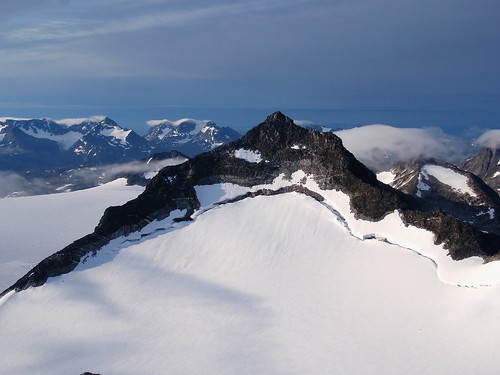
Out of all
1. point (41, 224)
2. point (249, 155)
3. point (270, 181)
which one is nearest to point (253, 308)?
point (270, 181)

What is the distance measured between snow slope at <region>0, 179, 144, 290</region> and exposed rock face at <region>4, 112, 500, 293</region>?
2825 cm

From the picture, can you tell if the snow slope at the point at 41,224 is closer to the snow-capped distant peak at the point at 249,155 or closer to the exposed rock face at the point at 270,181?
the exposed rock face at the point at 270,181

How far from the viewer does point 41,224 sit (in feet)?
490

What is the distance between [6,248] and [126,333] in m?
71.5

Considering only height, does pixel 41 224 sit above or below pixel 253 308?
below

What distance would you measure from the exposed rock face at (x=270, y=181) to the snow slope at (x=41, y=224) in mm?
28252

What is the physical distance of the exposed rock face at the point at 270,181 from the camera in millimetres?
80000

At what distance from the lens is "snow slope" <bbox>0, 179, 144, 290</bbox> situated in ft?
386

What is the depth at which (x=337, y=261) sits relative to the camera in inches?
3076

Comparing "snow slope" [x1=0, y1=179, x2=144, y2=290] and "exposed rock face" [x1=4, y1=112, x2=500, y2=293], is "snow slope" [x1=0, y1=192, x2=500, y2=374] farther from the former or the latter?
"snow slope" [x1=0, y1=179, x2=144, y2=290]

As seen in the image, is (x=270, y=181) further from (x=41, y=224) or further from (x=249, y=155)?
(x=41, y=224)

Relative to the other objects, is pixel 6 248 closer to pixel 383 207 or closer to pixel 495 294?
pixel 383 207

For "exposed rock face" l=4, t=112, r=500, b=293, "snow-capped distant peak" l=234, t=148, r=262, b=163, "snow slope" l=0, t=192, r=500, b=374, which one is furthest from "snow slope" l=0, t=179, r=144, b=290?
"snow-capped distant peak" l=234, t=148, r=262, b=163

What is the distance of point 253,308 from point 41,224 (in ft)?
319
